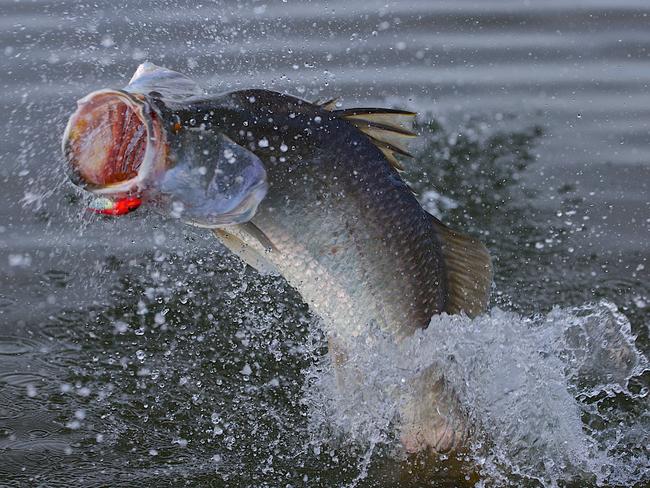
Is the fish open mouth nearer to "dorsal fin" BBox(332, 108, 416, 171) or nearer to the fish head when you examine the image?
the fish head

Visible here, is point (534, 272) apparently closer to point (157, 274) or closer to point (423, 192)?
point (423, 192)

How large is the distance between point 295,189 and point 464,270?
0.73 meters

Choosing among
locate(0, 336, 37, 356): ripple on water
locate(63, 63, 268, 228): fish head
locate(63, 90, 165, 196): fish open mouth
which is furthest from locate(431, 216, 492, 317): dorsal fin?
locate(0, 336, 37, 356): ripple on water

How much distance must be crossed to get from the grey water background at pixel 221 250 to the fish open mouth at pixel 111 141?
4.29 feet

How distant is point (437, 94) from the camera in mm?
6734

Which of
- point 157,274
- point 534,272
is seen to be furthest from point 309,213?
point 534,272

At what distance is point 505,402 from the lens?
401 centimetres

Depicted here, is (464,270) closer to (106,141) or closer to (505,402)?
(505,402)

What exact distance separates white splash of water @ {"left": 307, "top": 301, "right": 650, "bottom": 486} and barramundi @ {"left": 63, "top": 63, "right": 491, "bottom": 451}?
0.46 ft

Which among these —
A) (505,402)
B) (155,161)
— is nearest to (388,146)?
(155,161)

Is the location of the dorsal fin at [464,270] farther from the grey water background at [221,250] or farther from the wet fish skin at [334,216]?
the grey water background at [221,250]

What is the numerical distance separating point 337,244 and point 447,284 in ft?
1.57

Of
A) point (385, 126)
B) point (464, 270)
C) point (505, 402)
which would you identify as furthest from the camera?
point (505, 402)

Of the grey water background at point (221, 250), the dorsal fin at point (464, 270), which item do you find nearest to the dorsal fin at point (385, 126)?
the dorsal fin at point (464, 270)
